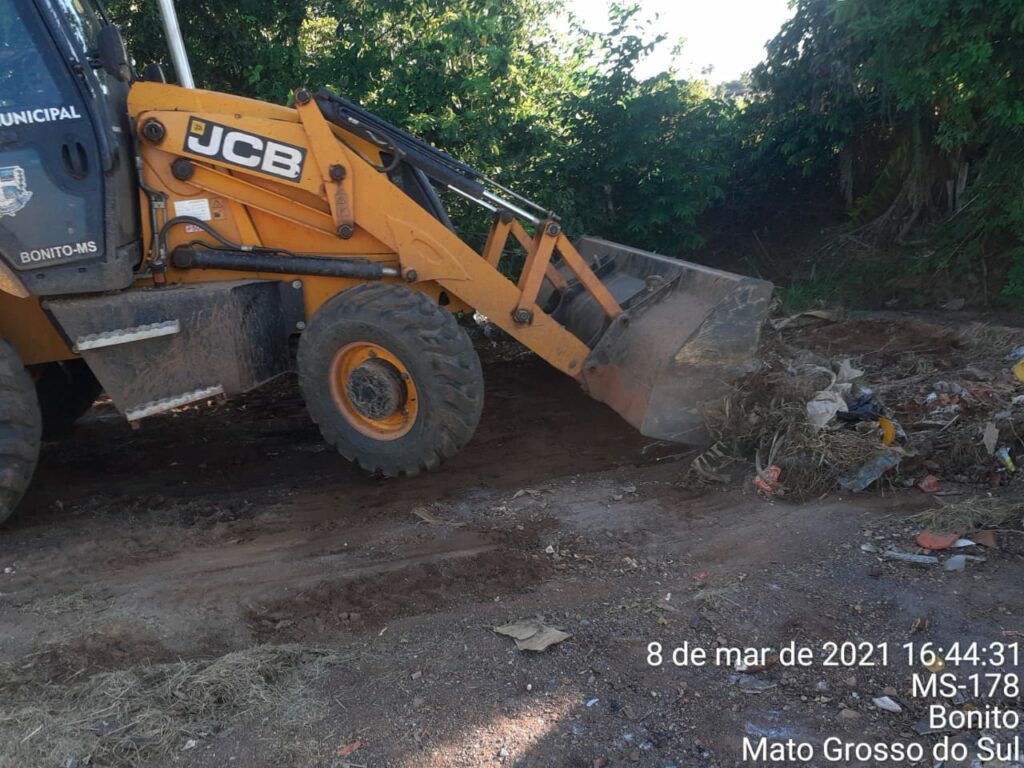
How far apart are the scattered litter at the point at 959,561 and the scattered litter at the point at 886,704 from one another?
39.0 inches

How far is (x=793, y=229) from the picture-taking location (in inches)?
408

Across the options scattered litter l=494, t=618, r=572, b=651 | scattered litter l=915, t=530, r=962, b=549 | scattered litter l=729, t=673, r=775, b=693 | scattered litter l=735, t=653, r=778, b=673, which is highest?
scattered litter l=915, t=530, r=962, b=549

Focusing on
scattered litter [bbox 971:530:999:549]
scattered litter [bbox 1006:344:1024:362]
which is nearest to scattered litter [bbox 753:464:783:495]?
scattered litter [bbox 971:530:999:549]

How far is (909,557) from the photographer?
11.8 feet

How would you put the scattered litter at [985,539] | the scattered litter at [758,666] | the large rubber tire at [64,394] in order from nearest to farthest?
the scattered litter at [758,666]
the scattered litter at [985,539]
the large rubber tire at [64,394]

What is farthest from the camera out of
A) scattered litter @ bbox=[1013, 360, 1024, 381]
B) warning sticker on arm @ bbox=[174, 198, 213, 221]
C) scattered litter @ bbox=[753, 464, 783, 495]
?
scattered litter @ bbox=[1013, 360, 1024, 381]

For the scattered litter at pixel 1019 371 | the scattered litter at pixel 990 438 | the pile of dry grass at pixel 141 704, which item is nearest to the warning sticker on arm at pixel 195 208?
the pile of dry grass at pixel 141 704

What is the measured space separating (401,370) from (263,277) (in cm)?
110

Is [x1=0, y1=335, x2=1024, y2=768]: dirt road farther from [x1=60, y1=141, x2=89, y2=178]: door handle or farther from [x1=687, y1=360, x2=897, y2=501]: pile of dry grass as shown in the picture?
[x1=60, y1=141, x2=89, y2=178]: door handle

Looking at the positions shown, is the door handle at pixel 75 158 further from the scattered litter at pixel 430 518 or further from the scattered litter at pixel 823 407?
the scattered litter at pixel 823 407

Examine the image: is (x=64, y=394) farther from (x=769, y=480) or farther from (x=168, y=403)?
(x=769, y=480)

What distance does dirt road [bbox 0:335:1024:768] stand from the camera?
2.72 m

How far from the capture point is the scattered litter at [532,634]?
3191 mm

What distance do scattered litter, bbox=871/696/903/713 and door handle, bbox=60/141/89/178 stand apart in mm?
4468
